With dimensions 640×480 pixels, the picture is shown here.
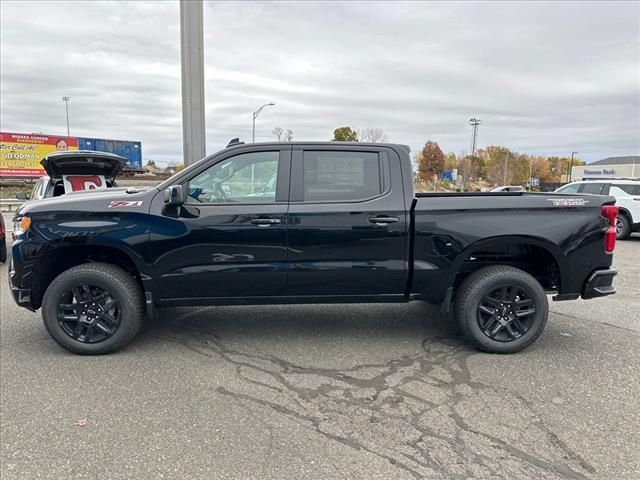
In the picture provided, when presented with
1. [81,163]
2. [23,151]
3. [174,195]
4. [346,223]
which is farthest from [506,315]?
[23,151]

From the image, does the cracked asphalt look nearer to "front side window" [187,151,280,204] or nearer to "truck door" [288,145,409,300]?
"truck door" [288,145,409,300]

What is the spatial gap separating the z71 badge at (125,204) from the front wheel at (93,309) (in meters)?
0.59

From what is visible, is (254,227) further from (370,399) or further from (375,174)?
(370,399)

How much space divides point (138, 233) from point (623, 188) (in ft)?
45.1

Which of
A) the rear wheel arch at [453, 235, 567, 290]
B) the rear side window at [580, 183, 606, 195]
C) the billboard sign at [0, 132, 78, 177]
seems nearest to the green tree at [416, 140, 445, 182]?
the billboard sign at [0, 132, 78, 177]

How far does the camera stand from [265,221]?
3.93 metres

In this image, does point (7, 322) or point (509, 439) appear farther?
point (7, 322)

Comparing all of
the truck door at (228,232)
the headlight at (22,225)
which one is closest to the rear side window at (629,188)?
the truck door at (228,232)

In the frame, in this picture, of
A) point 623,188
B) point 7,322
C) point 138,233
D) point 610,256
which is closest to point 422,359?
point 610,256

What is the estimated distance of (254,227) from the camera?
12.9 ft

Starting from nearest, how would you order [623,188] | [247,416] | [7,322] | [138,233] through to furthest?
[247,416]
[138,233]
[7,322]
[623,188]

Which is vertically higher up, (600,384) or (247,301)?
(247,301)

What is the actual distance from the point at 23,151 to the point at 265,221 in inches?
1565

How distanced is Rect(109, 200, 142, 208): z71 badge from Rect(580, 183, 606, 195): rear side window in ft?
43.7
